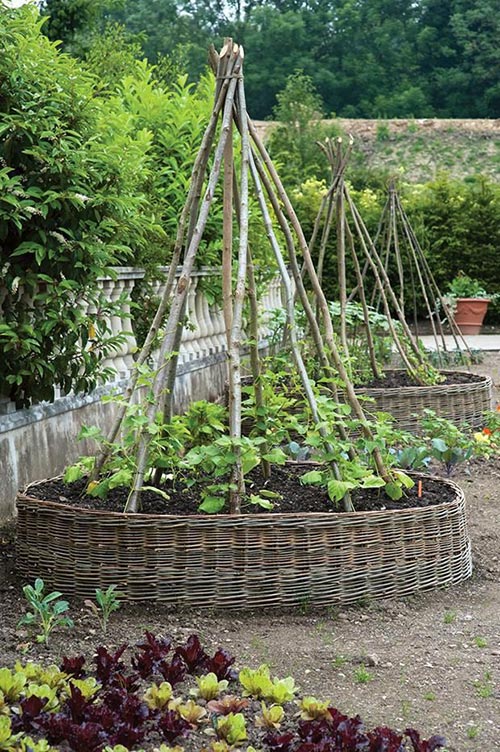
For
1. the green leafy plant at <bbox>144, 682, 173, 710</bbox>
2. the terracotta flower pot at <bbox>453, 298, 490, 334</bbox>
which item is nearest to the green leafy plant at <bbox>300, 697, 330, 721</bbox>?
the green leafy plant at <bbox>144, 682, 173, 710</bbox>

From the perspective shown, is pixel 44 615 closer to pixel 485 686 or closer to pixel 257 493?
pixel 257 493

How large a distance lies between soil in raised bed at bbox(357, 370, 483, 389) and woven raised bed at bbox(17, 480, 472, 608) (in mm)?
4354

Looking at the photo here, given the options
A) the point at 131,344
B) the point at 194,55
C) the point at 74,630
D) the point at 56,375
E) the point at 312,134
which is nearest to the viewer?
the point at 74,630

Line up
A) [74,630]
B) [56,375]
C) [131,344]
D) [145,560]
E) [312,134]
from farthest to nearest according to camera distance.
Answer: [312,134]
[131,344]
[56,375]
[145,560]
[74,630]

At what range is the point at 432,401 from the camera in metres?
8.23

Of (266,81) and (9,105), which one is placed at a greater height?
(266,81)

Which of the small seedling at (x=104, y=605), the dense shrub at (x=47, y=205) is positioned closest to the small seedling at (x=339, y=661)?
the small seedling at (x=104, y=605)

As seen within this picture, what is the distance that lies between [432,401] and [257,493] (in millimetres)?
3962

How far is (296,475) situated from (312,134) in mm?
26294

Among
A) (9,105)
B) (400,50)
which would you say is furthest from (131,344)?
(400,50)

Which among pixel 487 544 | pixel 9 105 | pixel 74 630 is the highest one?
pixel 9 105

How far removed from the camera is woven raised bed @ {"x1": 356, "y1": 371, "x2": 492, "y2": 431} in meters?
8.09

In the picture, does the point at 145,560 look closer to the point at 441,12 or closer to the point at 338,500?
the point at 338,500

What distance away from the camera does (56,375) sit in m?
5.25
